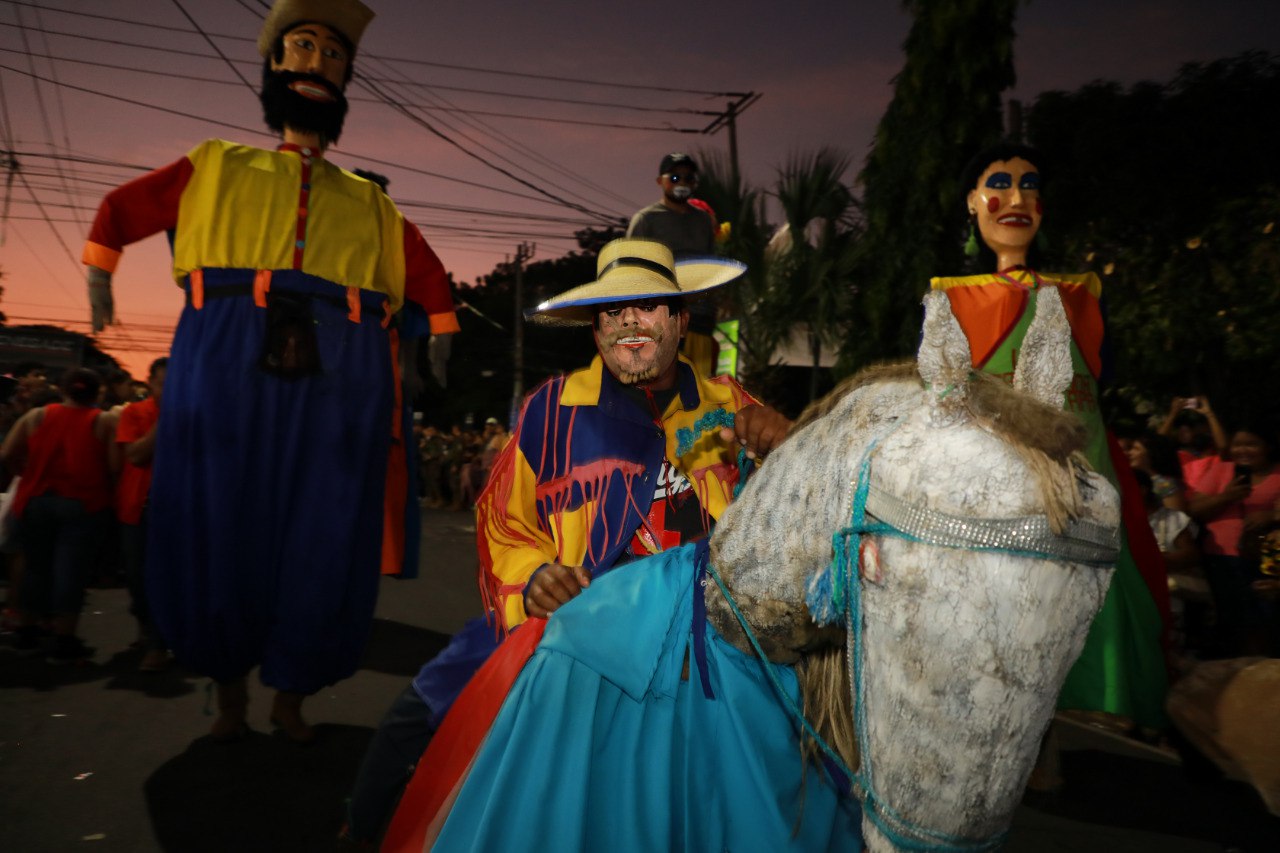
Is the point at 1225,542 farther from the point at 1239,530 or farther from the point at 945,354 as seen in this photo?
the point at 945,354

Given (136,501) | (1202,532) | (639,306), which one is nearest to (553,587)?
(639,306)

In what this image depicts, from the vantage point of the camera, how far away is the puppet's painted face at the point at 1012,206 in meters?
3.85

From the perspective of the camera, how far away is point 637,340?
2.45m

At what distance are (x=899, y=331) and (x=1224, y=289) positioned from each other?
14.4 feet

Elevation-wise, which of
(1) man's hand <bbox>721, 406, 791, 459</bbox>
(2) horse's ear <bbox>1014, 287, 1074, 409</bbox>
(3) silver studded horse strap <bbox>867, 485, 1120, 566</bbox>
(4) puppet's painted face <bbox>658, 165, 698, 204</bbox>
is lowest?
A: (3) silver studded horse strap <bbox>867, 485, 1120, 566</bbox>

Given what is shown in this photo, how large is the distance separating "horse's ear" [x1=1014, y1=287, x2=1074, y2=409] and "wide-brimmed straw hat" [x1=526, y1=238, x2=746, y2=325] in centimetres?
116

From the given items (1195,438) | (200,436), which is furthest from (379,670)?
(1195,438)

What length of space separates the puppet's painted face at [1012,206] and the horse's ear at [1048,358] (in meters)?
2.73

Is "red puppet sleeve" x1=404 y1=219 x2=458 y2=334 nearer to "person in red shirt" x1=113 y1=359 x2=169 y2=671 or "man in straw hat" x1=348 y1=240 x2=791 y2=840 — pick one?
"man in straw hat" x1=348 y1=240 x2=791 y2=840


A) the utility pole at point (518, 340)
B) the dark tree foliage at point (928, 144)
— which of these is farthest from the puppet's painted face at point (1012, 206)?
the utility pole at point (518, 340)

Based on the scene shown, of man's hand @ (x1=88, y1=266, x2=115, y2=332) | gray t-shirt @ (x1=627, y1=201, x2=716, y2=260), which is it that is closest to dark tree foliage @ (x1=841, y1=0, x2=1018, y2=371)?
gray t-shirt @ (x1=627, y1=201, x2=716, y2=260)

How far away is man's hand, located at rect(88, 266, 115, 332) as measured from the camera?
363 cm

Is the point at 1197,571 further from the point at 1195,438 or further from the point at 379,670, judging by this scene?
the point at 379,670

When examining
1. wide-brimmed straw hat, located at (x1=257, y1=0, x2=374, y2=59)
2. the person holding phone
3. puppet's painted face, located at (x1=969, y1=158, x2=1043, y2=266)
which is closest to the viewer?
wide-brimmed straw hat, located at (x1=257, y1=0, x2=374, y2=59)
